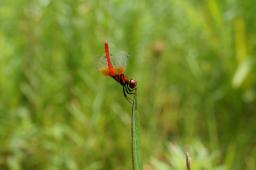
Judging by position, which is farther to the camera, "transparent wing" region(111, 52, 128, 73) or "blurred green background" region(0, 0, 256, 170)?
"blurred green background" region(0, 0, 256, 170)

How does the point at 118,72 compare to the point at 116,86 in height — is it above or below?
below

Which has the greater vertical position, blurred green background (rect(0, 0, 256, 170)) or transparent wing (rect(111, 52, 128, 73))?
blurred green background (rect(0, 0, 256, 170))

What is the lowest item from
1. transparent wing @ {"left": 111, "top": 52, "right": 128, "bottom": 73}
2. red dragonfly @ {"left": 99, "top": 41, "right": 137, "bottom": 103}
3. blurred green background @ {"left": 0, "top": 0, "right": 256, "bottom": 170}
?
red dragonfly @ {"left": 99, "top": 41, "right": 137, "bottom": 103}

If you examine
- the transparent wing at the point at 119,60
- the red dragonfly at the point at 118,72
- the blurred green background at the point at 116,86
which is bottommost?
the red dragonfly at the point at 118,72

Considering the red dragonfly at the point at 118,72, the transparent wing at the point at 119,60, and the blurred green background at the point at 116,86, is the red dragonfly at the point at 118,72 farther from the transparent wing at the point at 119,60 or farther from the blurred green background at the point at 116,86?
the blurred green background at the point at 116,86

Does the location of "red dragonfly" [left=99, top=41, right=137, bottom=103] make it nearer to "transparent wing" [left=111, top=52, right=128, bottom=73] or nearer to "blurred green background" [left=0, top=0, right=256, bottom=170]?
"transparent wing" [left=111, top=52, right=128, bottom=73]

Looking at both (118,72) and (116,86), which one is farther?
(116,86)

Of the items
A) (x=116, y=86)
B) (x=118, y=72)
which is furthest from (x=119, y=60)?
(x=116, y=86)

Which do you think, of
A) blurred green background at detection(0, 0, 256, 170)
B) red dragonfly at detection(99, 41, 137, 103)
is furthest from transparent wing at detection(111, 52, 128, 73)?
blurred green background at detection(0, 0, 256, 170)

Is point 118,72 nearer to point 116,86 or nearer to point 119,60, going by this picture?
point 119,60

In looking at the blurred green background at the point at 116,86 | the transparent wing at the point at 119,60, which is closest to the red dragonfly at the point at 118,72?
the transparent wing at the point at 119,60
